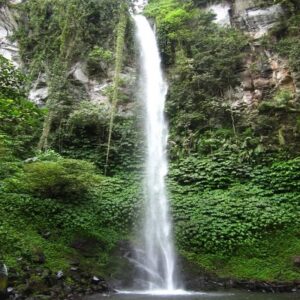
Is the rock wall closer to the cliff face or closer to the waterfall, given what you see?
the cliff face

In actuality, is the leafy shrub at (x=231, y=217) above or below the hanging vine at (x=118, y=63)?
below

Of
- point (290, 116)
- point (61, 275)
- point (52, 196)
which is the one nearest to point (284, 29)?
point (290, 116)

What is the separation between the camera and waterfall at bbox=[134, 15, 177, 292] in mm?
10984

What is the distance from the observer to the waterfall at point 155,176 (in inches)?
432

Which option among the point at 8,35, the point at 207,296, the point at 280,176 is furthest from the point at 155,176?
the point at 8,35

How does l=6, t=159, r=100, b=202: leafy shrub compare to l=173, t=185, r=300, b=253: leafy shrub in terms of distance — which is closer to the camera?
l=6, t=159, r=100, b=202: leafy shrub

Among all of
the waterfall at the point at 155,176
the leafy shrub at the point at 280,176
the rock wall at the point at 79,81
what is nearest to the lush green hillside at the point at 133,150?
the leafy shrub at the point at 280,176

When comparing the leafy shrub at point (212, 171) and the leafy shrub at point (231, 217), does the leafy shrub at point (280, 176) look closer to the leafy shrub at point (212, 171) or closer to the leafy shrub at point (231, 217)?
the leafy shrub at point (231, 217)

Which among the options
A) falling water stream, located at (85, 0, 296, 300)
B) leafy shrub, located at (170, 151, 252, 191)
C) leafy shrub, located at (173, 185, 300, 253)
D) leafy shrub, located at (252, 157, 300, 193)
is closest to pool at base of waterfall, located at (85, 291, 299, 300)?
falling water stream, located at (85, 0, 296, 300)

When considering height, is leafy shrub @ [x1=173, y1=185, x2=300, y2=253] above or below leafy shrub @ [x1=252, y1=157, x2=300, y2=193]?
below

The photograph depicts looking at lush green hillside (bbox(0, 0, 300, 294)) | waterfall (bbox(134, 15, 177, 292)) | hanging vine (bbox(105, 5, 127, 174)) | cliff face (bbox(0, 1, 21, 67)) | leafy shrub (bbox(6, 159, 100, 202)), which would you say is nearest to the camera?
lush green hillside (bbox(0, 0, 300, 294))

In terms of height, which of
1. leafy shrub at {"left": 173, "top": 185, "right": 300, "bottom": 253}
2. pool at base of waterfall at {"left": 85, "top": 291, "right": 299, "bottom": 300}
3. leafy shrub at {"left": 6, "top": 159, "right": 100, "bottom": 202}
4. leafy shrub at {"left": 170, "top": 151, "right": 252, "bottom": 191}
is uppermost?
leafy shrub at {"left": 170, "top": 151, "right": 252, "bottom": 191}

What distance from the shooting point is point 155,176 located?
1555 cm

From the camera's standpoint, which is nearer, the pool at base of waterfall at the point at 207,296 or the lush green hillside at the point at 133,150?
the pool at base of waterfall at the point at 207,296
